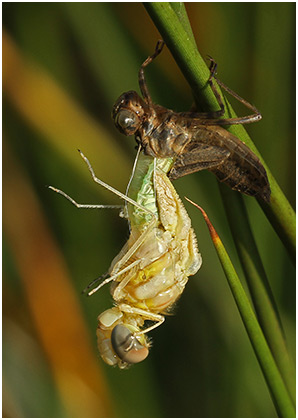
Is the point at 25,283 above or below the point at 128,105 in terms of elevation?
below

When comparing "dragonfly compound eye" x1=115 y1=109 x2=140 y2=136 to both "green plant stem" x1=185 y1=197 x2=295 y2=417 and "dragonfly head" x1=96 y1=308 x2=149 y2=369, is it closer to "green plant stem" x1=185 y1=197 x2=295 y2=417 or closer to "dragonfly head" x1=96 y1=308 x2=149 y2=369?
"green plant stem" x1=185 y1=197 x2=295 y2=417

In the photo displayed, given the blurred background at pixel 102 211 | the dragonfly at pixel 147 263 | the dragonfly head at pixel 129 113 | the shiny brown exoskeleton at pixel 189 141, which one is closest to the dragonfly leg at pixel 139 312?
the dragonfly at pixel 147 263

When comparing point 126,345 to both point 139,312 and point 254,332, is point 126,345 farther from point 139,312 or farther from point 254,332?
point 254,332

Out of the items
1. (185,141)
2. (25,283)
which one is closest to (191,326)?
(25,283)

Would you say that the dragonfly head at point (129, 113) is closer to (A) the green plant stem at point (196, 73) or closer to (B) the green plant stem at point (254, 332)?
(A) the green plant stem at point (196, 73)

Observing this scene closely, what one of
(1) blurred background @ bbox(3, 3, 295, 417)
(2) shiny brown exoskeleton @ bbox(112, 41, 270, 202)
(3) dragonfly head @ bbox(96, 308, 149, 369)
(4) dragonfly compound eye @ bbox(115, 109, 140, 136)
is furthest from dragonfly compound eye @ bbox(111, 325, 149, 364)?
(1) blurred background @ bbox(3, 3, 295, 417)

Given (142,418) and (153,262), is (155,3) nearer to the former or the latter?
(153,262)
